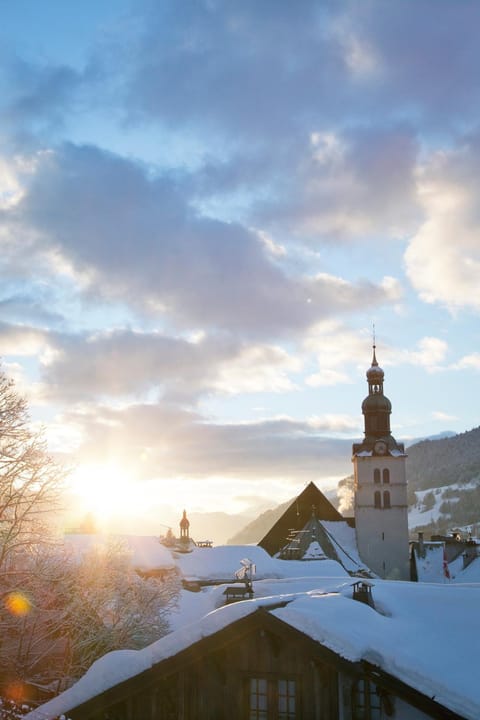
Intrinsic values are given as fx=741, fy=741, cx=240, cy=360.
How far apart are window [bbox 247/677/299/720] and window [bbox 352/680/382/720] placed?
1291 mm

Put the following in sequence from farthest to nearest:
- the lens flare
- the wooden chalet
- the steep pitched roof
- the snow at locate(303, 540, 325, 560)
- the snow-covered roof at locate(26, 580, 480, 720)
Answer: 1. the steep pitched roof
2. the snow at locate(303, 540, 325, 560)
3. the lens flare
4. the wooden chalet
5. the snow-covered roof at locate(26, 580, 480, 720)

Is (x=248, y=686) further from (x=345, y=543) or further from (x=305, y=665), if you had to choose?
(x=345, y=543)

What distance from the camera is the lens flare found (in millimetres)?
27455

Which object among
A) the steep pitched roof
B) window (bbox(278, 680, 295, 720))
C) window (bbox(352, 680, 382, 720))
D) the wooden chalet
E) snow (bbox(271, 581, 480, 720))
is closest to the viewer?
snow (bbox(271, 581, 480, 720))

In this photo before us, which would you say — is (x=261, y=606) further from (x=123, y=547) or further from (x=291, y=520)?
(x=291, y=520)

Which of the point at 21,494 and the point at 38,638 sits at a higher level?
the point at 21,494

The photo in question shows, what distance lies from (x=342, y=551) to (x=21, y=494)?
54.7m

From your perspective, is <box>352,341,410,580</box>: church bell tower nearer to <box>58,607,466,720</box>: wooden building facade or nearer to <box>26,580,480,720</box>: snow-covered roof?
<box>26,580,480,720</box>: snow-covered roof

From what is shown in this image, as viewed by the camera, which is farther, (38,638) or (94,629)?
(94,629)

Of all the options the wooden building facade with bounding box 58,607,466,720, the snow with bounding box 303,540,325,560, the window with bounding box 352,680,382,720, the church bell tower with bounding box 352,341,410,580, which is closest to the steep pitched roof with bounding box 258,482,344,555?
the church bell tower with bounding box 352,341,410,580

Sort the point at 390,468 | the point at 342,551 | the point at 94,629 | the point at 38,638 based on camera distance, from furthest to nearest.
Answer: the point at 390,468
the point at 342,551
the point at 94,629
the point at 38,638

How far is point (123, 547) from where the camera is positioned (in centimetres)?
4438

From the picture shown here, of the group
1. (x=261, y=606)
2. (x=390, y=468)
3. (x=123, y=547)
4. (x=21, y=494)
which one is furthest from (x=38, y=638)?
(x=390, y=468)

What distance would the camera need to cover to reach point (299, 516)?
265ft
